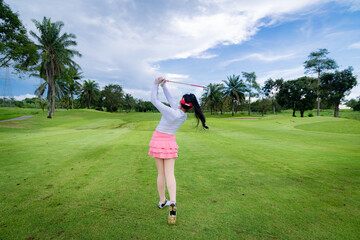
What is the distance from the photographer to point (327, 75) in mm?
44750

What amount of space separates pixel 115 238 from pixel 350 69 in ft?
192

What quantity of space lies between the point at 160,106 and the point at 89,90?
71055 millimetres

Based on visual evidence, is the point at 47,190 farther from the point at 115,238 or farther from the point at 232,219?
the point at 232,219

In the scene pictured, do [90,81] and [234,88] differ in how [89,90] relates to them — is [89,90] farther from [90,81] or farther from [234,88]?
[234,88]

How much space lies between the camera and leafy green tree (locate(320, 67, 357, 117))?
43.4m

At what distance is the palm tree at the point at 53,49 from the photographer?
99.2 ft

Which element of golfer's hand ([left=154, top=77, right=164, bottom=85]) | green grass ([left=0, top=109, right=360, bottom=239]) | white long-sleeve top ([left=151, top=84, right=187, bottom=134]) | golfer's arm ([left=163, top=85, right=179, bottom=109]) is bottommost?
green grass ([left=0, top=109, right=360, bottom=239])

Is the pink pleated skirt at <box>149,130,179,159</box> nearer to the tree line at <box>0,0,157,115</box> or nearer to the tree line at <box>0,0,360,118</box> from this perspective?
the tree line at <box>0,0,360,118</box>

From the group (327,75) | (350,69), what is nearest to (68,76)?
(327,75)

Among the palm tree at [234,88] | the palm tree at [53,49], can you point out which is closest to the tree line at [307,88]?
the palm tree at [234,88]

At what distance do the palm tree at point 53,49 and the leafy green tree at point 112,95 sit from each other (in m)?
42.5

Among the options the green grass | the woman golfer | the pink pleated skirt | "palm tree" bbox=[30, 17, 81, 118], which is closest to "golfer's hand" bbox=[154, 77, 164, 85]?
the woman golfer

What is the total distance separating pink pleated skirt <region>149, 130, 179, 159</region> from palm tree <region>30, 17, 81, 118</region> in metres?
33.0

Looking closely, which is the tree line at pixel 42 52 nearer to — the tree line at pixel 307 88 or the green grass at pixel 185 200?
the green grass at pixel 185 200
